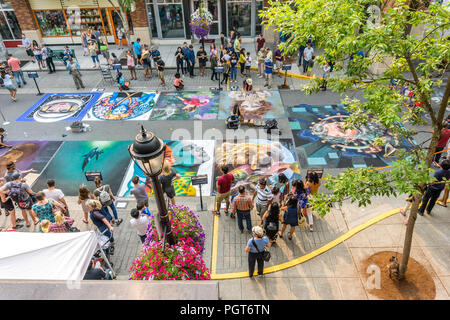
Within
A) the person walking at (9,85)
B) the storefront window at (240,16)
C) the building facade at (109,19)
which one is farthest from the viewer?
the storefront window at (240,16)

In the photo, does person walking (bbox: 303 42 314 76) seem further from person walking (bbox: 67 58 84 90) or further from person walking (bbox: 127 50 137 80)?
person walking (bbox: 67 58 84 90)

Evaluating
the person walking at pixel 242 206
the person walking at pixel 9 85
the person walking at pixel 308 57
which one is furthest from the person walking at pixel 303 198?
the person walking at pixel 9 85

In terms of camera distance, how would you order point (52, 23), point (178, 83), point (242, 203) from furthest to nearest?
point (52, 23) → point (178, 83) → point (242, 203)

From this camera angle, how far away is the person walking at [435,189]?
768 centimetres

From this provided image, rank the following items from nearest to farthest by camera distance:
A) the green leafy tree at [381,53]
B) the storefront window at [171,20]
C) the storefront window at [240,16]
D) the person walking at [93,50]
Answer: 1. the green leafy tree at [381,53]
2. the person walking at [93,50]
3. the storefront window at [171,20]
4. the storefront window at [240,16]

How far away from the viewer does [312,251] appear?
796 cm

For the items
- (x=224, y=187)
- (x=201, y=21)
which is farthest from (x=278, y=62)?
(x=224, y=187)

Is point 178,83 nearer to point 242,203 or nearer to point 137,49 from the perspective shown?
point 137,49

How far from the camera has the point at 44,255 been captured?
18.1 ft

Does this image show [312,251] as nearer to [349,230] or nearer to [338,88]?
Answer: [349,230]

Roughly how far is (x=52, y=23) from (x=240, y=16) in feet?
46.7

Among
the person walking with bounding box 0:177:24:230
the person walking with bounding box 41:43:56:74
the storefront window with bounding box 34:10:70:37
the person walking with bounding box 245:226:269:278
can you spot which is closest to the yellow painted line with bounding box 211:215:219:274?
the person walking with bounding box 245:226:269:278

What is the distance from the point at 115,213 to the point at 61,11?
20972 mm

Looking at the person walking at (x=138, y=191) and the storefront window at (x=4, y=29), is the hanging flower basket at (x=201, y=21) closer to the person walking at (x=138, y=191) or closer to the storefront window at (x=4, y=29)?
the person walking at (x=138, y=191)
